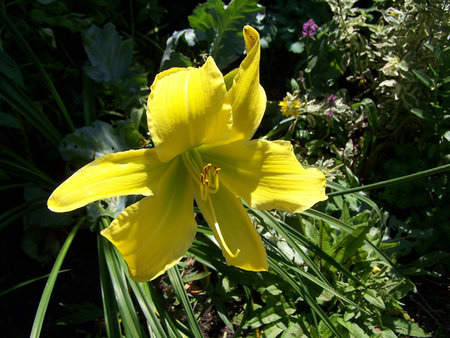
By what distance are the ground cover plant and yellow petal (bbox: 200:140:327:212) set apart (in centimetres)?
35

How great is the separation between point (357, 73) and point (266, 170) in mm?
1597

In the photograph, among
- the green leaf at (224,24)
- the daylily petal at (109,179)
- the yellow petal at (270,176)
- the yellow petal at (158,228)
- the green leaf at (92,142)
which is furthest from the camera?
the green leaf at (224,24)

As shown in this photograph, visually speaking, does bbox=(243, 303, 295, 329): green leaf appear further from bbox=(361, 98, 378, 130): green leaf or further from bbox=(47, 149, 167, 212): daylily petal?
bbox=(361, 98, 378, 130): green leaf

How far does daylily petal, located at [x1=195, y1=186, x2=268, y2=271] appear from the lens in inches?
48.1

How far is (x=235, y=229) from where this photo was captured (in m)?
1.27

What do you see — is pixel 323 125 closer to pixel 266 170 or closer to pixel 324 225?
pixel 324 225

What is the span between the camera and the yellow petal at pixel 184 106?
103 cm

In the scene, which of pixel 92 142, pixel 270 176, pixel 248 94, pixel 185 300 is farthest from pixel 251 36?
pixel 92 142

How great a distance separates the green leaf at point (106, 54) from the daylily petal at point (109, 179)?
3.79 ft

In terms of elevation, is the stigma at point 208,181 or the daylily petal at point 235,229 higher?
the stigma at point 208,181

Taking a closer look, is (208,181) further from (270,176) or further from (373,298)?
(373,298)

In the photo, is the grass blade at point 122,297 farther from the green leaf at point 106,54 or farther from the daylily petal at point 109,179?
the green leaf at point 106,54

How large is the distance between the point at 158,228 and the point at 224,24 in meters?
1.42

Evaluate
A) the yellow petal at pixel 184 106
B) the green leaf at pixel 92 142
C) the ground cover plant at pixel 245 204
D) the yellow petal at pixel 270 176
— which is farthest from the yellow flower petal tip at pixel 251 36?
the green leaf at pixel 92 142
